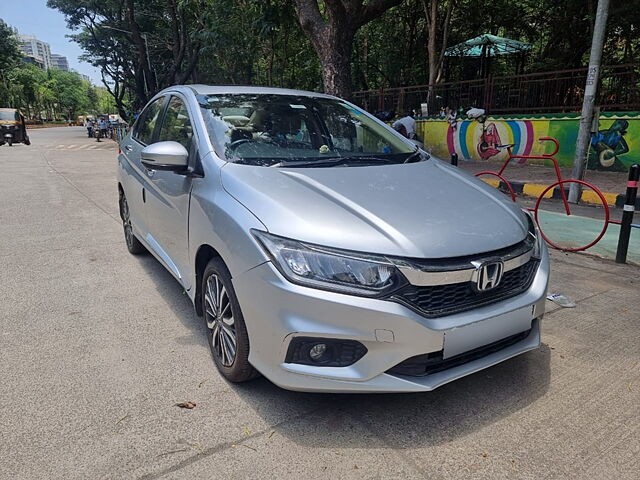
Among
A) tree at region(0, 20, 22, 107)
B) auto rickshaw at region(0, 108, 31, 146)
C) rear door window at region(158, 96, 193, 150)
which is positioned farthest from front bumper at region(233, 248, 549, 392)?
tree at region(0, 20, 22, 107)

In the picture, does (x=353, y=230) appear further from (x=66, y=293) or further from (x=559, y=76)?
(x=559, y=76)

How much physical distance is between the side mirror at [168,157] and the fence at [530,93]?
981cm

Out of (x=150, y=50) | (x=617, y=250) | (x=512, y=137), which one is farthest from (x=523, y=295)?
(x=150, y=50)

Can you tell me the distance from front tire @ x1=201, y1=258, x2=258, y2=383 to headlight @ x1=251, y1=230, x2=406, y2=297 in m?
0.46

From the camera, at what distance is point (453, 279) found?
6.91 ft

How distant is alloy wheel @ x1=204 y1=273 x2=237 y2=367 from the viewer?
254 centimetres

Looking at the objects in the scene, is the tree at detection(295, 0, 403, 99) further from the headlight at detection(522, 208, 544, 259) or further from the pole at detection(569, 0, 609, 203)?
the headlight at detection(522, 208, 544, 259)

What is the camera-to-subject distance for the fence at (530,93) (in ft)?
32.1

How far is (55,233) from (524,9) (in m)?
17.7

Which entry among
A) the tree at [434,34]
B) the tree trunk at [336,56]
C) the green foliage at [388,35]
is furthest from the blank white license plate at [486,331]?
the tree at [434,34]

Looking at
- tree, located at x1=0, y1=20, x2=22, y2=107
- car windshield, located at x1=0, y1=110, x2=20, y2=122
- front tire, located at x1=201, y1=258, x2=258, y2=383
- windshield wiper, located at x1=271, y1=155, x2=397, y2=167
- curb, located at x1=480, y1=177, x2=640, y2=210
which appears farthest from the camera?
tree, located at x1=0, y1=20, x2=22, y2=107

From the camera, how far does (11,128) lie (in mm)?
26219

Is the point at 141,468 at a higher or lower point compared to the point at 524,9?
lower

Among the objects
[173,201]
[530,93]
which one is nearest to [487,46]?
[530,93]
